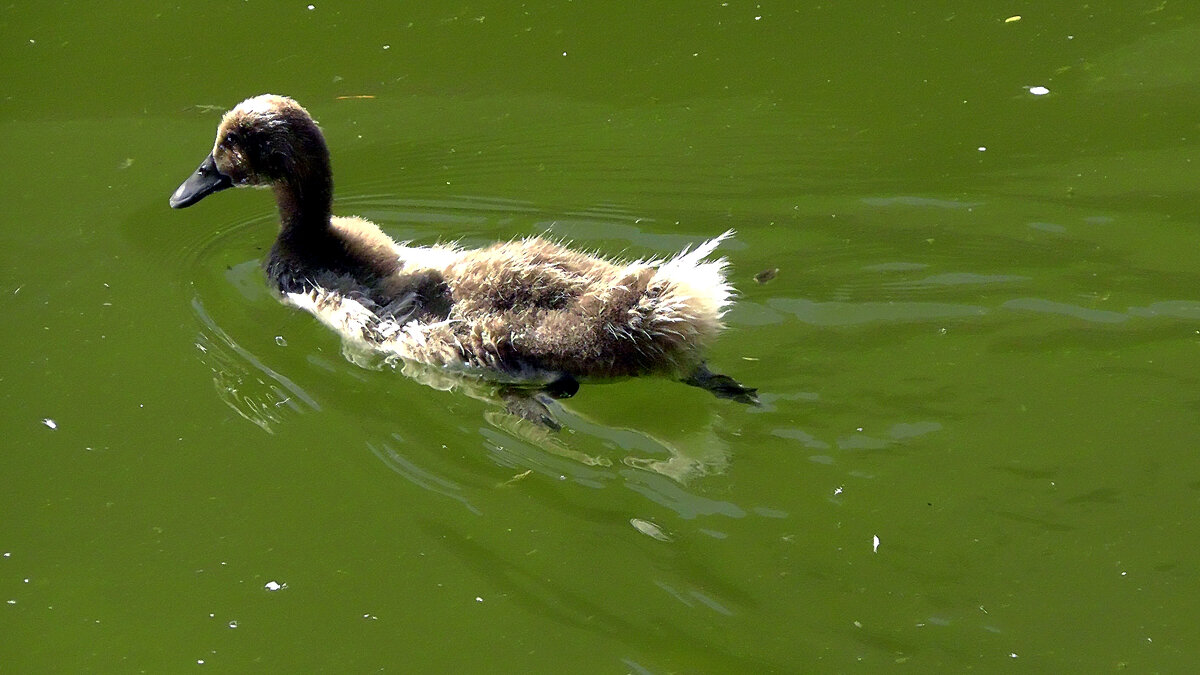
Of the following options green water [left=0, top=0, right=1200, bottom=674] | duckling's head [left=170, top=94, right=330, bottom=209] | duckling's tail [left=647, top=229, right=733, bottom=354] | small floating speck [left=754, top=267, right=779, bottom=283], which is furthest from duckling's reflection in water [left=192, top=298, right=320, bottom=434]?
small floating speck [left=754, top=267, right=779, bottom=283]

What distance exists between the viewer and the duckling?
4.59m

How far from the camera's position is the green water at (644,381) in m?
3.88

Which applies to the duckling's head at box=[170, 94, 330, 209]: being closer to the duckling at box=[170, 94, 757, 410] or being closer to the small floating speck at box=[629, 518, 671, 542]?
the duckling at box=[170, 94, 757, 410]

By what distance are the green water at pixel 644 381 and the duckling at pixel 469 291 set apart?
0.18m

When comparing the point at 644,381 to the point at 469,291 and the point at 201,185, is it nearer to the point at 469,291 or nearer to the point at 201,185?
the point at 469,291

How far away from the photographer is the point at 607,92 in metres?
6.51

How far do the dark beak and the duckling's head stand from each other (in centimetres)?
7

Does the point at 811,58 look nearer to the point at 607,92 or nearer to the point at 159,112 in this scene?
the point at 607,92

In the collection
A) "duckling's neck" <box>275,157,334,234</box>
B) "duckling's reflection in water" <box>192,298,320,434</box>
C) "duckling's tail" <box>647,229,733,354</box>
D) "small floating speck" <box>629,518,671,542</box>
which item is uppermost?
"duckling's neck" <box>275,157,334,234</box>

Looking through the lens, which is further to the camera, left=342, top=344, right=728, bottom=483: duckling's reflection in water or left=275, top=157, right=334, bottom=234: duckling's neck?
left=275, top=157, right=334, bottom=234: duckling's neck

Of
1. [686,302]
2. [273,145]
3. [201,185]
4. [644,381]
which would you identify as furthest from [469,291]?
[201,185]

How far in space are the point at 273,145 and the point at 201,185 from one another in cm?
44

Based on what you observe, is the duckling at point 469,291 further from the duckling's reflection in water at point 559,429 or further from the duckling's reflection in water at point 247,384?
the duckling's reflection in water at point 247,384

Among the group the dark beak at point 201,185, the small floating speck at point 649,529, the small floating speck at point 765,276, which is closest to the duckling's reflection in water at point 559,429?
the small floating speck at point 649,529
